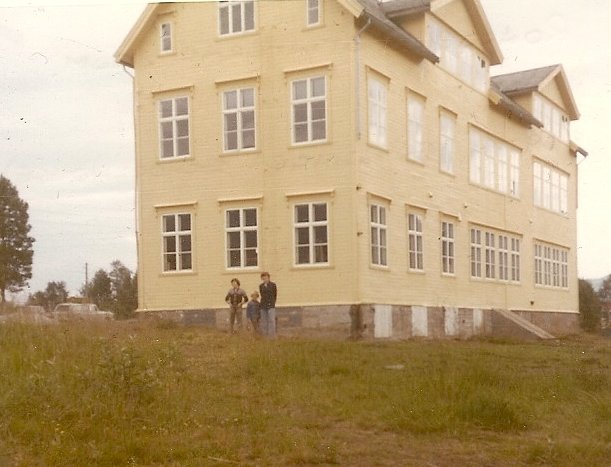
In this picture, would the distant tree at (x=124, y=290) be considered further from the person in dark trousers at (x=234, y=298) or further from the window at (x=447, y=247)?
the window at (x=447, y=247)

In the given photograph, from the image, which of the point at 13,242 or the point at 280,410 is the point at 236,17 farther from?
the point at 280,410

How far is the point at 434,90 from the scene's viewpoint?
94.8 feet

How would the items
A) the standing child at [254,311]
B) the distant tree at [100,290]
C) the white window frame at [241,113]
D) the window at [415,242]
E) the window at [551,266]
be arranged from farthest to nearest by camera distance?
the window at [551,266], the window at [415,242], the white window frame at [241,113], the standing child at [254,311], the distant tree at [100,290]

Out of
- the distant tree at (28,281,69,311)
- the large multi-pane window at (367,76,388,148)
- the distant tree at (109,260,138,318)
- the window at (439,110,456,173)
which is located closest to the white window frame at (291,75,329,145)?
the large multi-pane window at (367,76,388,148)

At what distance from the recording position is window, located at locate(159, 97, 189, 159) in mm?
25781

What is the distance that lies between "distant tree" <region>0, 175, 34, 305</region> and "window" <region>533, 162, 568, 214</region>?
66.1 feet

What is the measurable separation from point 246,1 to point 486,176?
38.7 feet

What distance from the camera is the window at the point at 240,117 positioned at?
25078 mm

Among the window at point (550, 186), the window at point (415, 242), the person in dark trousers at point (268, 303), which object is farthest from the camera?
the window at point (550, 186)

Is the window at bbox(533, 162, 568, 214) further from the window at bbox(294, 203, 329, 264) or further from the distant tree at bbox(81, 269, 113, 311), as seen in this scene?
the distant tree at bbox(81, 269, 113, 311)

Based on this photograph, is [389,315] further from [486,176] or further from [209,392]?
[209,392]

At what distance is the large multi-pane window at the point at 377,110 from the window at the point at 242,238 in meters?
4.12

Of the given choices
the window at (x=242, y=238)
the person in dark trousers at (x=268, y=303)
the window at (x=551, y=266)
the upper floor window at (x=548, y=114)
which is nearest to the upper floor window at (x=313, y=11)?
the window at (x=242, y=238)

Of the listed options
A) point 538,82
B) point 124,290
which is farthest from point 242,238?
point 538,82
